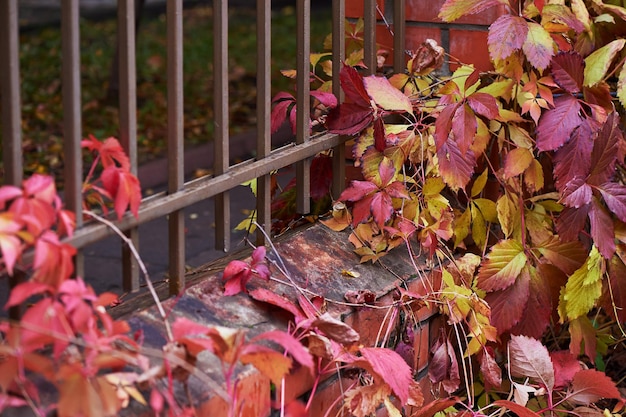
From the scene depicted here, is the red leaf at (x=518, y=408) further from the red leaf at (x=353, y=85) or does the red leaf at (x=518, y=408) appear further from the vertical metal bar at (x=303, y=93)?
the red leaf at (x=353, y=85)

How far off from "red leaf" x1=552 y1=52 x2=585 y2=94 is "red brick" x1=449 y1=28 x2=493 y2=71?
0.65ft

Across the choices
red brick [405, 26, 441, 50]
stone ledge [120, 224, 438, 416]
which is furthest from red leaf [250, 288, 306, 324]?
red brick [405, 26, 441, 50]

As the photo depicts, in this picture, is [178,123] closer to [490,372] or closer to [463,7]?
[463,7]

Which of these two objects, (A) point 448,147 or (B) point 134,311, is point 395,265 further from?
(B) point 134,311

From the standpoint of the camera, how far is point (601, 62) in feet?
7.43

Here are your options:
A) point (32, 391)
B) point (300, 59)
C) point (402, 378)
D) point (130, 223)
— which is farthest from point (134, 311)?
point (300, 59)

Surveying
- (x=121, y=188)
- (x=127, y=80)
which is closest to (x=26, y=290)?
(x=121, y=188)

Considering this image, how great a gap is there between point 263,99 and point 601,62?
85 centimetres

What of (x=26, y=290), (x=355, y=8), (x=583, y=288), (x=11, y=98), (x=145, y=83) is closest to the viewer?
(x=26, y=290)

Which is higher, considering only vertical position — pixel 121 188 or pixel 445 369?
pixel 121 188

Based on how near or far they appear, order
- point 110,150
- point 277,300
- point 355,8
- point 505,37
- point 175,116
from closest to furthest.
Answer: point 110,150, point 175,116, point 277,300, point 505,37, point 355,8

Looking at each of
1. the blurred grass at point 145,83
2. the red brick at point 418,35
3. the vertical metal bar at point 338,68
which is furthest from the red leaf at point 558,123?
the blurred grass at point 145,83

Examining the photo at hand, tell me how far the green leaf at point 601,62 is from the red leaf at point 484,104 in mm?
321

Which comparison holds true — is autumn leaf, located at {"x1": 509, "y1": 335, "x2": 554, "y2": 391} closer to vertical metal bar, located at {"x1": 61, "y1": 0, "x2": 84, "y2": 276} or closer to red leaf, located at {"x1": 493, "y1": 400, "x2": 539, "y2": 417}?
red leaf, located at {"x1": 493, "y1": 400, "x2": 539, "y2": 417}
